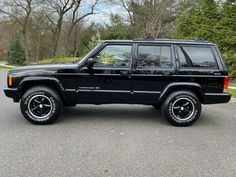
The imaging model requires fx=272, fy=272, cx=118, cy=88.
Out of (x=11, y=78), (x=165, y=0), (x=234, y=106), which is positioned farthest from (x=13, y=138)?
(x=165, y=0)

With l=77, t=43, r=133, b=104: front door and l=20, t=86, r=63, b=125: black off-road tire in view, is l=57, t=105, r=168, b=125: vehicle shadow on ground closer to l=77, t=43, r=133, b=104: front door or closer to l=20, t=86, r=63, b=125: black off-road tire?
l=20, t=86, r=63, b=125: black off-road tire

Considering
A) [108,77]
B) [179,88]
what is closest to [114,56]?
[108,77]

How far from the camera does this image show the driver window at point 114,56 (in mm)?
5789

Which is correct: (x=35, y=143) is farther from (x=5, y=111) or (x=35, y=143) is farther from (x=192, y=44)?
(x=192, y=44)

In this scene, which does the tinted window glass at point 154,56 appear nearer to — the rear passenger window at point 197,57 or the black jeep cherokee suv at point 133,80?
the black jeep cherokee suv at point 133,80

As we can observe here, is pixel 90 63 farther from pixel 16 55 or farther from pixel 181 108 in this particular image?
pixel 16 55

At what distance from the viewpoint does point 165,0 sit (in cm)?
2352

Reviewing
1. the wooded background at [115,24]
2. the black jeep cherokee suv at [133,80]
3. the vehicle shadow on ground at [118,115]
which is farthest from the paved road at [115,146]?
the wooded background at [115,24]

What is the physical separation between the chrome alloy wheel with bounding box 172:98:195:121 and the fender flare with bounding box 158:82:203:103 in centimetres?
28

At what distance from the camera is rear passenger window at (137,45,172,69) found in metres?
5.82

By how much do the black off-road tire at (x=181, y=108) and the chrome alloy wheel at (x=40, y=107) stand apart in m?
2.46

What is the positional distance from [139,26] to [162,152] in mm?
25294

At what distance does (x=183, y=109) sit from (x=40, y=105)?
3058 millimetres

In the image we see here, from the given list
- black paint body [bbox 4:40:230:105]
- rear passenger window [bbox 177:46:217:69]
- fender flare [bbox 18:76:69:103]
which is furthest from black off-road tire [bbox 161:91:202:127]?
fender flare [bbox 18:76:69:103]
